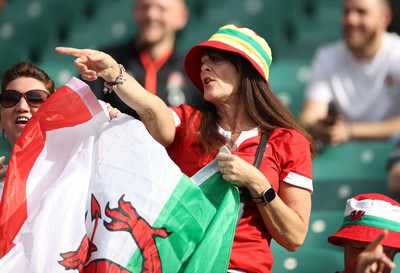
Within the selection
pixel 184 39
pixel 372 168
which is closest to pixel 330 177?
pixel 372 168

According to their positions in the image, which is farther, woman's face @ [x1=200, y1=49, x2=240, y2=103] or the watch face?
woman's face @ [x1=200, y1=49, x2=240, y2=103]

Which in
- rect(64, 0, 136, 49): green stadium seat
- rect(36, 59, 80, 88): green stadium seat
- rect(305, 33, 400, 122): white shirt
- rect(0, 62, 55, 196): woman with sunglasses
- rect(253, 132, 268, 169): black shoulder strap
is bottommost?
rect(253, 132, 268, 169): black shoulder strap

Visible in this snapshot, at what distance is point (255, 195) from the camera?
3086 mm

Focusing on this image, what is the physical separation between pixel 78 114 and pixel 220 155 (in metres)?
0.48

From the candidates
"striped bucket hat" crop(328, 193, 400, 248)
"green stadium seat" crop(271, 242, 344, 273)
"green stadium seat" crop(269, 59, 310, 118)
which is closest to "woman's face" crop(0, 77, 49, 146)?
"striped bucket hat" crop(328, 193, 400, 248)

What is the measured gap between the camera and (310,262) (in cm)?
400

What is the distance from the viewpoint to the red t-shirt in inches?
124

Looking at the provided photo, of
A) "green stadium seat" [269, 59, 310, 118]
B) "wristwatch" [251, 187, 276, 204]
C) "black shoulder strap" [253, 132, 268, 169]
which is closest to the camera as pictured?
"wristwatch" [251, 187, 276, 204]

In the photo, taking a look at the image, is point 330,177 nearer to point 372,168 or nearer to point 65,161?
point 372,168

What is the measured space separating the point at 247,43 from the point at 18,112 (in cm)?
79

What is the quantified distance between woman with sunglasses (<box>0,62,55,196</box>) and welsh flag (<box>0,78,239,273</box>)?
0.23 meters

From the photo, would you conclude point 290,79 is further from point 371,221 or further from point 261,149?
point 261,149

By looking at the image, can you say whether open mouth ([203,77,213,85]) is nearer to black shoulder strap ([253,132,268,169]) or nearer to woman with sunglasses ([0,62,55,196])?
black shoulder strap ([253,132,268,169])

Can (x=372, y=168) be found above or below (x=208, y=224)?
above
